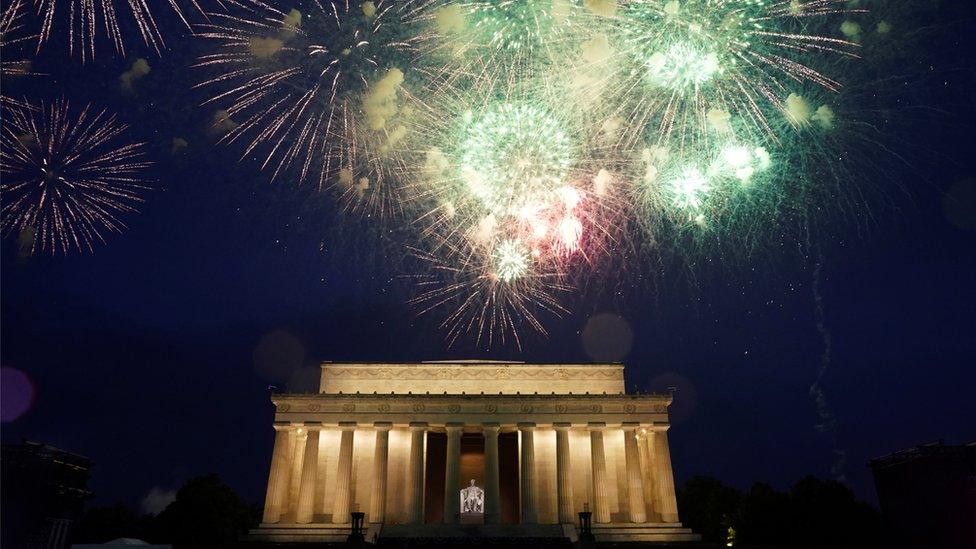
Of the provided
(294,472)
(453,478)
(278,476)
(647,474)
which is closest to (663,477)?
(647,474)

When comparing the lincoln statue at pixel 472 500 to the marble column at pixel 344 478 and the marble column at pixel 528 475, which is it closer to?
the marble column at pixel 528 475

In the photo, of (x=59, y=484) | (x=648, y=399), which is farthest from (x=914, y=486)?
(x=59, y=484)

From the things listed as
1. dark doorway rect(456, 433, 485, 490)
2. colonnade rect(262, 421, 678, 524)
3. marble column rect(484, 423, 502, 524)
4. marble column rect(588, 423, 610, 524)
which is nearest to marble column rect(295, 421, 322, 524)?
colonnade rect(262, 421, 678, 524)

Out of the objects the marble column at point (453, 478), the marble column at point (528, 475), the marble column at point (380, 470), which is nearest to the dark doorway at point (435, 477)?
the marble column at point (453, 478)

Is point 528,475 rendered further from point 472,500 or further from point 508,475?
point 508,475

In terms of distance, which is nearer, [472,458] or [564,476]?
[564,476]

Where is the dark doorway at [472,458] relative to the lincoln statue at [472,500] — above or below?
above

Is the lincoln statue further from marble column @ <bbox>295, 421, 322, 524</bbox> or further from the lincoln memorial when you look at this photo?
marble column @ <bbox>295, 421, 322, 524</bbox>
